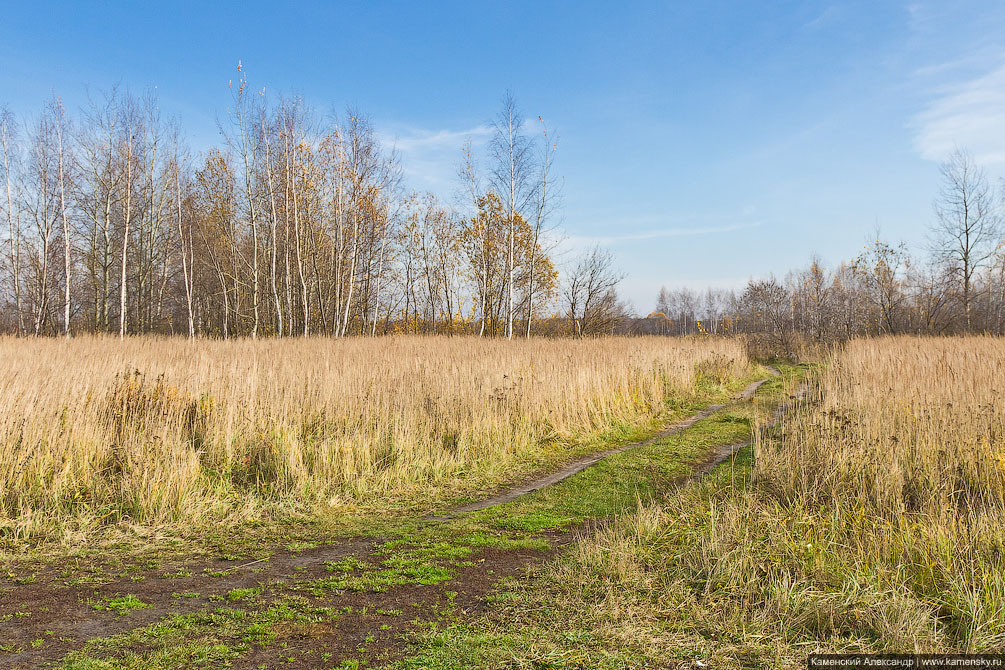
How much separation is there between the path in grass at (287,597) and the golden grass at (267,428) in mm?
1009

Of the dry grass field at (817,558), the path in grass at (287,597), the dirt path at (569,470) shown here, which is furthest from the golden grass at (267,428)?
the dry grass field at (817,558)

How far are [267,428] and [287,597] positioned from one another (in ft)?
11.0

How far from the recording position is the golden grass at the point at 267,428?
198 inches

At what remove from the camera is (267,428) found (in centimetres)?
→ 647

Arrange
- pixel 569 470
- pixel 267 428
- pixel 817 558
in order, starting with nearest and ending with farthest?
pixel 817 558 < pixel 267 428 < pixel 569 470

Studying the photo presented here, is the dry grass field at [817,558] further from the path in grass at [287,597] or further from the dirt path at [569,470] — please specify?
the dirt path at [569,470]

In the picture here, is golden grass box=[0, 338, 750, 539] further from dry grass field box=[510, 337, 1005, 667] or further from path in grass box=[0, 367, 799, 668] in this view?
dry grass field box=[510, 337, 1005, 667]

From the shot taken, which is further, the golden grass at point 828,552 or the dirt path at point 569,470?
the dirt path at point 569,470

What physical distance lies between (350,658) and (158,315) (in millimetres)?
36557

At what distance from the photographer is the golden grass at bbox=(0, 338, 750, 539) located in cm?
502

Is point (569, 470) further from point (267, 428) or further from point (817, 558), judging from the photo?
point (817, 558)

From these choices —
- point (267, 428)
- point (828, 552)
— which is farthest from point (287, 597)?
point (828, 552)

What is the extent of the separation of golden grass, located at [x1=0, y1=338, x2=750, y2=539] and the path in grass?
101 centimetres

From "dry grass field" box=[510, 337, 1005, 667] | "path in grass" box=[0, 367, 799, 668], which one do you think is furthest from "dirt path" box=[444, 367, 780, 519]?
"dry grass field" box=[510, 337, 1005, 667]
